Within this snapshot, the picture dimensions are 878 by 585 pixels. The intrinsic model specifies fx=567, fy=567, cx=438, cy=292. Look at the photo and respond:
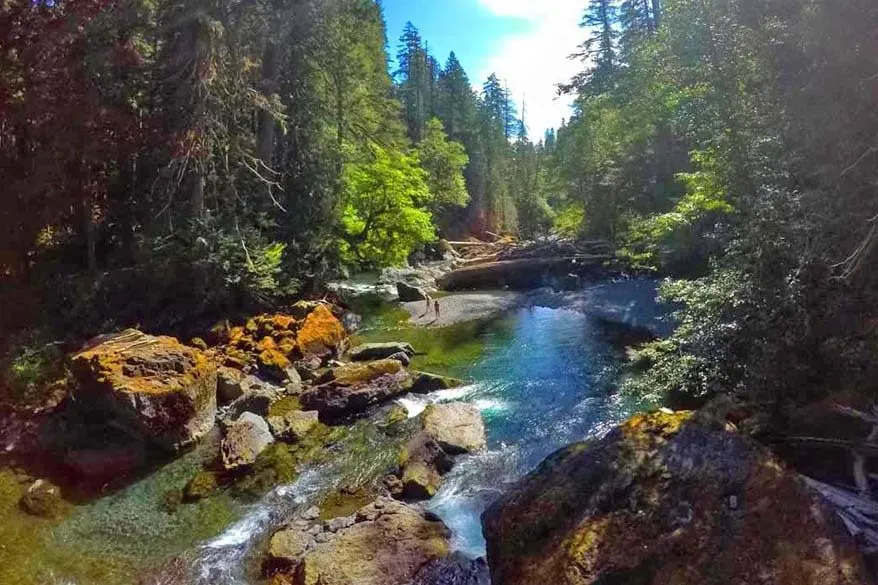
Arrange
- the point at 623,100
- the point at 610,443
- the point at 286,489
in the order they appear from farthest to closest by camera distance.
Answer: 1. the point at 623,100
2. the point at 286,489
3. the point at 610,443

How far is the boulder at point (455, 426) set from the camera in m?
11.1

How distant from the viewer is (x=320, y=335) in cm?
1691

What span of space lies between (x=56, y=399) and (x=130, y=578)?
647 cm

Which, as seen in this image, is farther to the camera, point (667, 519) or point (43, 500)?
point (43, 500)

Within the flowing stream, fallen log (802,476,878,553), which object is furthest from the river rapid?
fallen log (802,476,878,553)

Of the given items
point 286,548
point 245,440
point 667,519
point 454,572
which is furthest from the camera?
point 245,440

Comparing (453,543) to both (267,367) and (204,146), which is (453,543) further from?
(204,146)

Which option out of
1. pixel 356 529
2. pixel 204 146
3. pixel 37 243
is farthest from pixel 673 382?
pixel 37 243

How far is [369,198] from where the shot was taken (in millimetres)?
25766

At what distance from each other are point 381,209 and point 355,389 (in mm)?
13634

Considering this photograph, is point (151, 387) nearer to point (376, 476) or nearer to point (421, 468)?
point (376, 476)

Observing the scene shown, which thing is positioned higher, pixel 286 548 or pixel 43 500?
pixel 43 500

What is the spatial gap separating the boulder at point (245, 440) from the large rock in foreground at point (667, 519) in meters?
5.79

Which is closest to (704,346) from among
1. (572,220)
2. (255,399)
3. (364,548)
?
(364,548)
